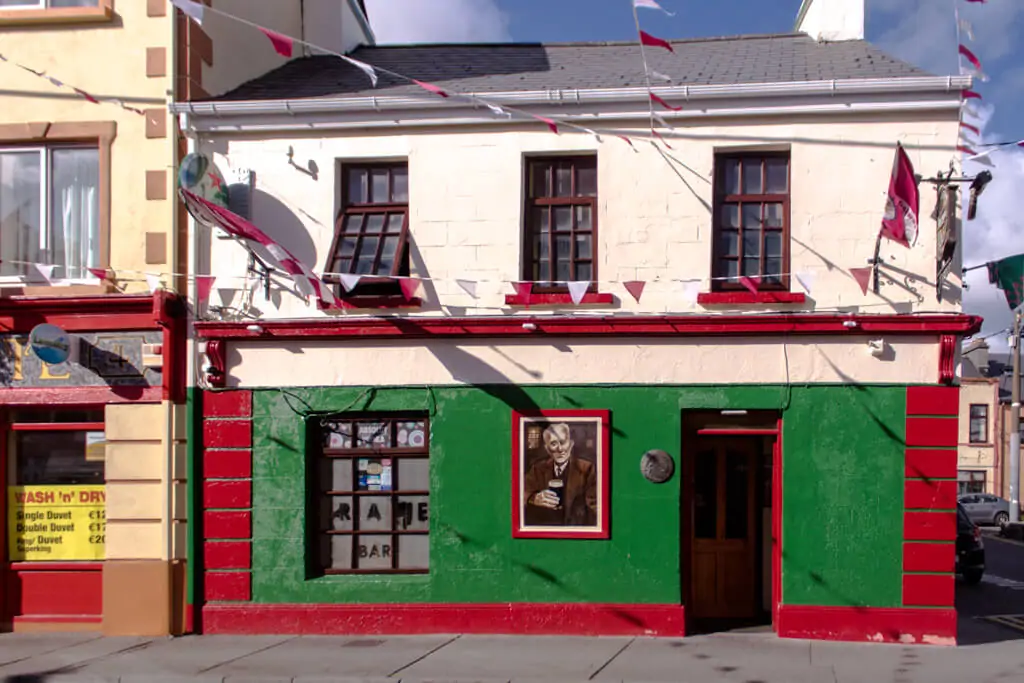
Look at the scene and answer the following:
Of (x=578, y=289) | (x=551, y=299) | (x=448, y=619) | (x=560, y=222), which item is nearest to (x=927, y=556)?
(x=578, y=289)

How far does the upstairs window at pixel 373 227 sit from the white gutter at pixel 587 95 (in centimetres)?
78

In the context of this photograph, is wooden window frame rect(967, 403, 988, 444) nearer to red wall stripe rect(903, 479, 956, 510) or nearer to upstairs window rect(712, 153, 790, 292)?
red wall stripe rect(903, 479, 956, 510)

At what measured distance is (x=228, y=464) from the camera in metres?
11.0

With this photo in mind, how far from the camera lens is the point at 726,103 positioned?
10.5 m

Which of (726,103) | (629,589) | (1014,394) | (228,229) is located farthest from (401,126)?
(1014,394)

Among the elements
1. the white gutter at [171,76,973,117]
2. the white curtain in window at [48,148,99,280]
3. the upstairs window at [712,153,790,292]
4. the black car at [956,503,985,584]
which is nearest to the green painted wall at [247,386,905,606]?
the upstairs window at [712,153,790,292]

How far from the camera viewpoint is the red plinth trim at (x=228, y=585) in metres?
10.9

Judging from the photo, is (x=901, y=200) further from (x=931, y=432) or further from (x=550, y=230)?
(x=550, y=230)

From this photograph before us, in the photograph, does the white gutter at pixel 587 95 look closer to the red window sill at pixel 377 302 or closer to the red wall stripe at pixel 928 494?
the red window sill at pixel 377 302

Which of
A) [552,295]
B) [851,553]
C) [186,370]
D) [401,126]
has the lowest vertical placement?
[851,553]

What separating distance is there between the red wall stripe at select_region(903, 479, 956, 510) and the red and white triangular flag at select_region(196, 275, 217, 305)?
27.0 feet

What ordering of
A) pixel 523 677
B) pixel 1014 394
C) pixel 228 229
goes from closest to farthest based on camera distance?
pixel 523 677 → pixel 228 229 → pixel 1014 394

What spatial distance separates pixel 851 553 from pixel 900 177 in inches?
160

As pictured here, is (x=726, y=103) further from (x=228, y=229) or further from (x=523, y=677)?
(x=523, y=677)
